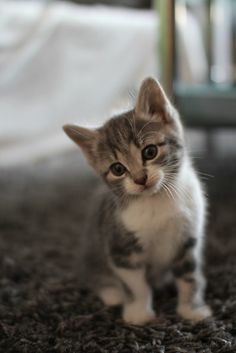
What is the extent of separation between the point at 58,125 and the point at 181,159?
1235mm

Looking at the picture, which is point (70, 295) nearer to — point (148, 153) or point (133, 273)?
point (133, 273)

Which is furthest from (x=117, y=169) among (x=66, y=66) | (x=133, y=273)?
(x=66, y=66)

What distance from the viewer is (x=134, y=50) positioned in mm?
2213

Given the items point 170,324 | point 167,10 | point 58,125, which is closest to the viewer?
point 170,324

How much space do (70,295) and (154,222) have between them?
0.31 m

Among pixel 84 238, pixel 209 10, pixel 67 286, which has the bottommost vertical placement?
pixel 67 286

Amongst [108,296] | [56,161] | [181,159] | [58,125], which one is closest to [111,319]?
[108,296]

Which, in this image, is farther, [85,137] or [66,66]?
[66,66]

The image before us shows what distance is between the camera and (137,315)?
1.12 m

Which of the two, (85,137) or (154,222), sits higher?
(85,137)

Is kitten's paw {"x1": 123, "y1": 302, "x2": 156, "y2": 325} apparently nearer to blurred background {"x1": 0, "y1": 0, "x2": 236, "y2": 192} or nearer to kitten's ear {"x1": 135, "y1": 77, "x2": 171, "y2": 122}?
kitten's ear {"x1": 135, "y1": 77, "x2": 171, "y2": 122}

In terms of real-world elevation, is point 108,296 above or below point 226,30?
below

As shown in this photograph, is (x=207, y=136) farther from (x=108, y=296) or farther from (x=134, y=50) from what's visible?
(x=108, y=296)

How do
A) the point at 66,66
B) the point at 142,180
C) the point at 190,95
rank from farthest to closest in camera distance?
the point at 66,66 < the point at 190,95 < the point at 142,180
